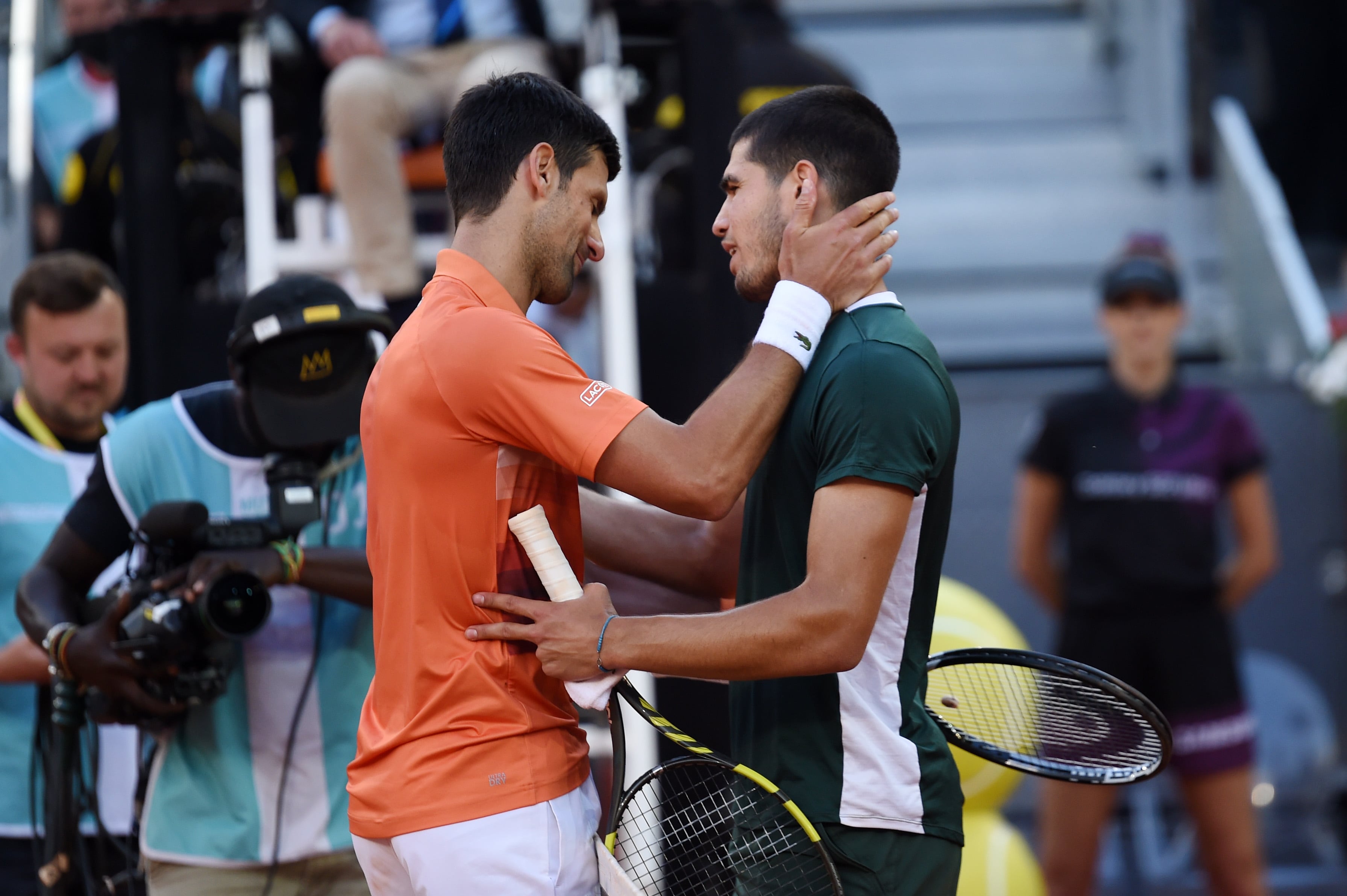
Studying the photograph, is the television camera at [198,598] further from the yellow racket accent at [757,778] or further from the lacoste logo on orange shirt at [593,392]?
the yellow racket accent at [757,778]

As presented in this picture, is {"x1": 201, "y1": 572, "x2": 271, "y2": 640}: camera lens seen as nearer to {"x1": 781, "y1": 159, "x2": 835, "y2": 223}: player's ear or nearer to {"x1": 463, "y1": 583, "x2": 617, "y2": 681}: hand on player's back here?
{"x1": 463, "y1": 583, "x2": 617, "y2": 681}: hand on player's back

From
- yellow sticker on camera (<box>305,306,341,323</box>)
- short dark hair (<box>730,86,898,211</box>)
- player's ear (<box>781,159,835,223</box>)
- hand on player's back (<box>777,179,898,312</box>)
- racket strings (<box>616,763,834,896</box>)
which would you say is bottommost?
racket strings (<box>616,763,834,896</box>)

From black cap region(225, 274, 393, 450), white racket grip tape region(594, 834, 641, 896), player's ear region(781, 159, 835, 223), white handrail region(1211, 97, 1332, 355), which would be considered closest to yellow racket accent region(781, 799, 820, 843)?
white racket grip tape region(594, 834, 641, 896)

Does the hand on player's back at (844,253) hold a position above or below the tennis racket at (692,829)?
above

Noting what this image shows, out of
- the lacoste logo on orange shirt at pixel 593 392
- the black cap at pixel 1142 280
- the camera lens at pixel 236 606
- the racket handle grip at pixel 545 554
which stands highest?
the lacoste logo on orange shirt at pixel 593 392

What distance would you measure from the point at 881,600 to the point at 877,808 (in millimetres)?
312

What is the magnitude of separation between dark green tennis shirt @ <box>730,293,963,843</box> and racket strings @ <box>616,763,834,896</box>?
0.07 metres

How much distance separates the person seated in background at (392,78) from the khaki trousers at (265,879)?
2.03m

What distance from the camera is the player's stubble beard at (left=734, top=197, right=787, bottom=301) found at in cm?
225

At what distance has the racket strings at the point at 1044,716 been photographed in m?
2.28

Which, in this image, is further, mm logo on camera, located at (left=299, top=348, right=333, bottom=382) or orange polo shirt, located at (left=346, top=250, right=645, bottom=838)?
mm logo on camera, located at (left=299, top=348, right=333, bottom=382)

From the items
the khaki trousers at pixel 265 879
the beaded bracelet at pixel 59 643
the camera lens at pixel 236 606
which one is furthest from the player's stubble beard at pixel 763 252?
the beaded bracelet at pixel 59 643

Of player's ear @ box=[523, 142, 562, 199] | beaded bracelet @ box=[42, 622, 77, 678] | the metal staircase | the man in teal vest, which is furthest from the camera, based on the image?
the metal staircase

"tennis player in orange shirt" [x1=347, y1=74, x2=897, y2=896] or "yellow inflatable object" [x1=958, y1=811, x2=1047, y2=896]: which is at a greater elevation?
"tennis player in orange shirt" [x1=347, y1=74, x2=897, y2=896]
